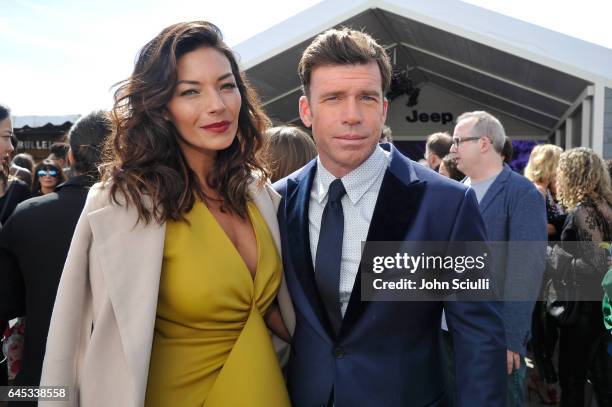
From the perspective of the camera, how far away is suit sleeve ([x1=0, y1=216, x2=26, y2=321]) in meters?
2.52

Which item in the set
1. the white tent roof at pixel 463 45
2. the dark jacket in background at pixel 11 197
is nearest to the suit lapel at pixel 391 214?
the dark jacket in background at pixel 11 197

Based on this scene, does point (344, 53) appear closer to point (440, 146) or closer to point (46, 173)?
point (440, 146)

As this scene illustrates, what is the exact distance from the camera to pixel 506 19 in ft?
29.6

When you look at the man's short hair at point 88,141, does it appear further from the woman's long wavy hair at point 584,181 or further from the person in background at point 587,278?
the woman's long wavy hair at point 584,181

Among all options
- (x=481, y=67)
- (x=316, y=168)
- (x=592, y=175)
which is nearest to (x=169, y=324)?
(x=316, y=168)

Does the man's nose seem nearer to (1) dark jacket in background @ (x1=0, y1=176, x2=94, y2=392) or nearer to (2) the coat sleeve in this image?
(2) the coat sleeve

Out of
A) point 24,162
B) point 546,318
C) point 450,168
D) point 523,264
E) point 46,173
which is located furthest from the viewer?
point 24,162

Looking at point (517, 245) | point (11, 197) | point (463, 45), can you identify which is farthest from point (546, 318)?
point (463, 45)

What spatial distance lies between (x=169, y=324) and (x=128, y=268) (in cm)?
24

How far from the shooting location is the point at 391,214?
190 centimetres

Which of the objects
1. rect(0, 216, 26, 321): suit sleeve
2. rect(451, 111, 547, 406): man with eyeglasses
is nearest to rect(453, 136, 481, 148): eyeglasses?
rect(451, 111, 547, 406): man with eyeglasses

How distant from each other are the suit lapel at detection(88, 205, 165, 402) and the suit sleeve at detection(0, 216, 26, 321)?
0.94 m

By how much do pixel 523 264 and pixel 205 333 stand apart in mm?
2174

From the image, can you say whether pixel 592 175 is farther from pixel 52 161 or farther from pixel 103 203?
pixel 52 161
